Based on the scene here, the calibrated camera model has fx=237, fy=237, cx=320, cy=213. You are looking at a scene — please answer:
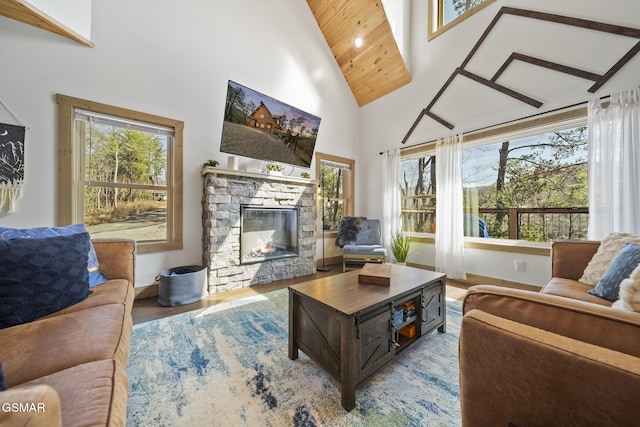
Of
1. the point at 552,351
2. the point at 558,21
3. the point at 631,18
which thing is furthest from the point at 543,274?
the point at 552,351

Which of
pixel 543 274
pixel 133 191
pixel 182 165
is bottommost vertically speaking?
pixel 543 274

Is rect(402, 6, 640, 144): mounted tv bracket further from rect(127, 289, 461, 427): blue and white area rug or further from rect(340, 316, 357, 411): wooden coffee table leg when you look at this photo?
rect(340, 316, 357, 411): wooden coffee table leg

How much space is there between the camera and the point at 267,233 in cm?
338

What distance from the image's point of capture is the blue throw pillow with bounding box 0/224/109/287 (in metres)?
1.32

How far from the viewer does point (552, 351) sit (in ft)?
1.88

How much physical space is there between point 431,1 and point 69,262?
211 inches

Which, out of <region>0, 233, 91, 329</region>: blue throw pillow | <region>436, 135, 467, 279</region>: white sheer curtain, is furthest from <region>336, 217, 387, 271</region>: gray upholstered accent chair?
<region>0, 233, 91, 329</region>: blue throw pillow

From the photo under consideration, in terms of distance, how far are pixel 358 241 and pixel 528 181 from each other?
239 centimetres

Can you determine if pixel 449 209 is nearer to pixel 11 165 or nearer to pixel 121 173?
pixel 121 173

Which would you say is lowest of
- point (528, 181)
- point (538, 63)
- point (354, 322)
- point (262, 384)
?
point (262, 384)

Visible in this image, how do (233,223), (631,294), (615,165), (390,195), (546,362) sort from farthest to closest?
(390,195) < (233,223) < (615,165) < (631,294) < (546,362)

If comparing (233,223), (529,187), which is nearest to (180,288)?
(233,223)

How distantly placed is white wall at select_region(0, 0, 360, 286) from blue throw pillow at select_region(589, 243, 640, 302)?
11.5 ft

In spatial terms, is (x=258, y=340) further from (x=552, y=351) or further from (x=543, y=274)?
(x=543, y=274)
